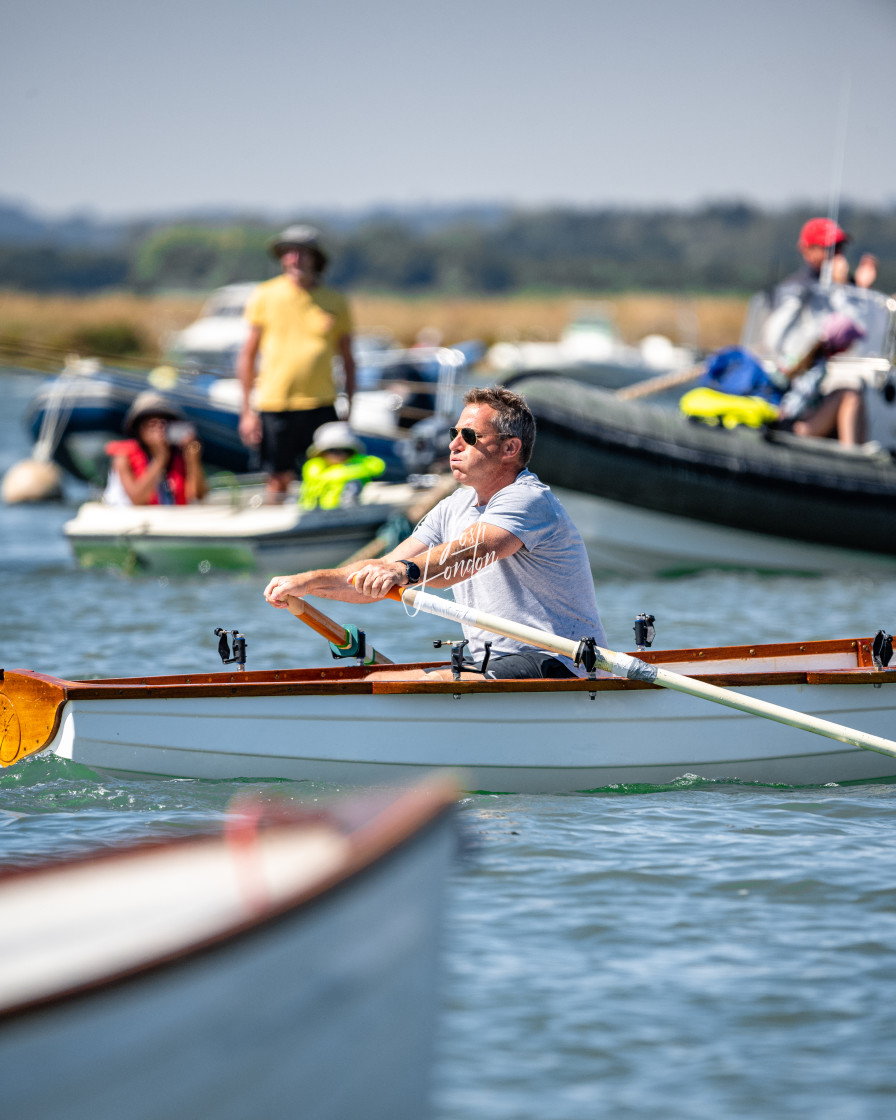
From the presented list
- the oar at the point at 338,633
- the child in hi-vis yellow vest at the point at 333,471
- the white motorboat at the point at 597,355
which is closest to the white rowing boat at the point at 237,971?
the oar at the point at 338,633

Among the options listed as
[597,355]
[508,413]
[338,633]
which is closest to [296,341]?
[338,633]

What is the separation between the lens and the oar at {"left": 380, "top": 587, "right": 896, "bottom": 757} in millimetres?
4430

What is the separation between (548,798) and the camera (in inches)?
193

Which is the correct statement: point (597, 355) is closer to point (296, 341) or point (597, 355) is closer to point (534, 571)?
point (296, 341)

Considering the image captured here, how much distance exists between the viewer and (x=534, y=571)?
15.3 feet

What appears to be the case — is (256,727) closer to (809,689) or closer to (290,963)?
(809,689)

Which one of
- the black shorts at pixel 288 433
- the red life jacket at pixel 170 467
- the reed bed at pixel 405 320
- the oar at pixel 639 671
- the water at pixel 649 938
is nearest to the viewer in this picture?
the water at pixel 649 938

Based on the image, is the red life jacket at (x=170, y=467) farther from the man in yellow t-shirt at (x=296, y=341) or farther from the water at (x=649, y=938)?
the water at (x=649, y=938)

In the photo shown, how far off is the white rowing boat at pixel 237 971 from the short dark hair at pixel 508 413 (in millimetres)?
2270

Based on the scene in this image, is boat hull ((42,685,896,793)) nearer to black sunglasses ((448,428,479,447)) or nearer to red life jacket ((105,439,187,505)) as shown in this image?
black sunglasses ((448,428,479,447))

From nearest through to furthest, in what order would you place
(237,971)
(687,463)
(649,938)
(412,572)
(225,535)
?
(237,971)
(649,938)
(412,572)
(225,535)
(687,463)

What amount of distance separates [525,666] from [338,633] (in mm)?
634

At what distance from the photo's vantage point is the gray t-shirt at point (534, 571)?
14.9ft

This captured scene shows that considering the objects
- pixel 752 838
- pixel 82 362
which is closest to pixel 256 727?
pixel 752 838
